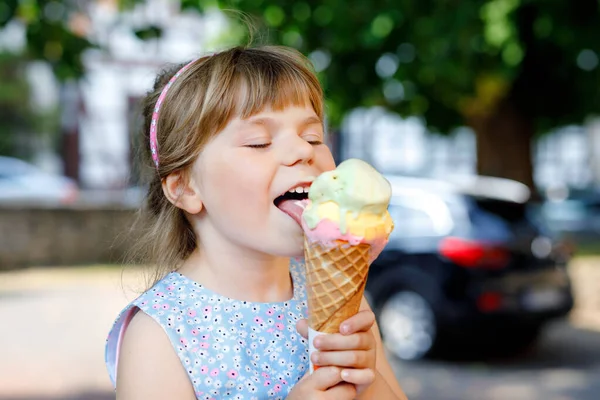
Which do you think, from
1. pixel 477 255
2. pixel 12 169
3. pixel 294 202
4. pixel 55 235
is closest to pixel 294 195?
pixel 294 202

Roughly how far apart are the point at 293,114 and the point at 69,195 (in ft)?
56.3

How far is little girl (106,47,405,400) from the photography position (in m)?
1.74

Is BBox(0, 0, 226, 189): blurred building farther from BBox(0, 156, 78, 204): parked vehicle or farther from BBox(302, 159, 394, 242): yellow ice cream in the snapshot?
BBox(302, 159, 394, 242): yellow ice cream

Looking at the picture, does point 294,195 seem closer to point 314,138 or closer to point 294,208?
point 294,208

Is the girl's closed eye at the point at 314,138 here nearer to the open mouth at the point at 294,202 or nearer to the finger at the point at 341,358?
the open mouth at the point at 294,202

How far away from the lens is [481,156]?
12.7m

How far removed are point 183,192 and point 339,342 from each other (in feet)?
1.92

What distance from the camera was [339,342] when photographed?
164 centimetres

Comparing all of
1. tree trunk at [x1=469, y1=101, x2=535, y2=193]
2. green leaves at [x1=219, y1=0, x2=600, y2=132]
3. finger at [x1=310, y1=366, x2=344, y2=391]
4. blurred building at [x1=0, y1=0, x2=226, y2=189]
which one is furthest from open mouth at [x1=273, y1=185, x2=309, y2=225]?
blurred building at [x1=0, y1=0, x2=226, y2=189]

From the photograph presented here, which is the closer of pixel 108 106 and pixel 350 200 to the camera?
pixel 350 200

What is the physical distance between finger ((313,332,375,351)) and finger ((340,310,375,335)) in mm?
11

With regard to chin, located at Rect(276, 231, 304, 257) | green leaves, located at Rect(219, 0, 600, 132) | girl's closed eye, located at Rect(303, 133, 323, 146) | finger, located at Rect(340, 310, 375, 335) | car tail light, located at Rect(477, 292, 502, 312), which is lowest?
car tail light, located at Rect(477, 292, 502, 312)

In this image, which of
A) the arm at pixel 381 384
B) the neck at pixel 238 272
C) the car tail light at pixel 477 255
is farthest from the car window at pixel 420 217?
the neck at pixel 238 272

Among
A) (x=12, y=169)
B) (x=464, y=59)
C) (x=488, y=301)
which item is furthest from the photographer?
(x=12, y=169)
